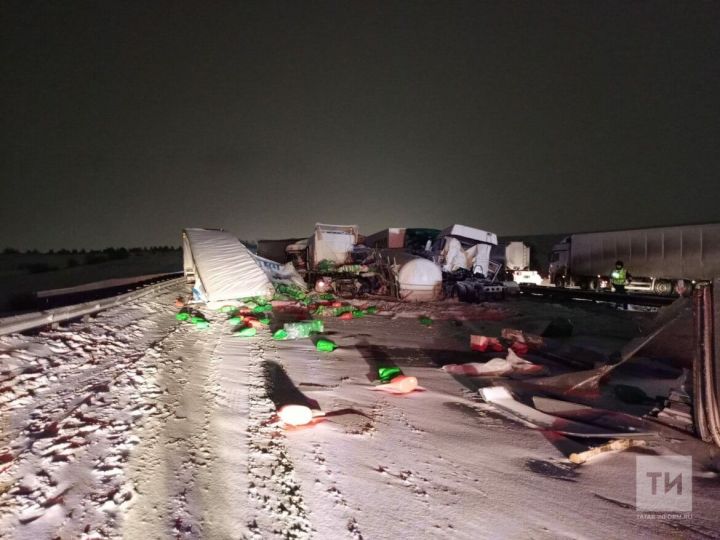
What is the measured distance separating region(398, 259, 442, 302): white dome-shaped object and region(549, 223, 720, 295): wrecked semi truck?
8.73 metres

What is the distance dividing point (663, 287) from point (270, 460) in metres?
18.6

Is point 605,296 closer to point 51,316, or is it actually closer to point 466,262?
point 466,262

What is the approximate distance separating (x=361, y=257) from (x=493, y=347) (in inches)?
481

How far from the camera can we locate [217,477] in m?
3.02

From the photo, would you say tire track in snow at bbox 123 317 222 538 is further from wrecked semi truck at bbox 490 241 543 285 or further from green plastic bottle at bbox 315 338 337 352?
wrecked semi truck at bbox 490 241 543 285

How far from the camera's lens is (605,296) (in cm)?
1460

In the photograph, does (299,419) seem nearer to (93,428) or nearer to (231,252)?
(93,428)

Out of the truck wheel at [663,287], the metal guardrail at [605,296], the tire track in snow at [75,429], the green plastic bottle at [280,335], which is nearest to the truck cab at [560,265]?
the metal guardrail at [605,296]

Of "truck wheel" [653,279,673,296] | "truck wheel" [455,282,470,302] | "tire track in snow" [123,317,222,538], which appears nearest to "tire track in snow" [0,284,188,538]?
"tire track in snow" [123,317,222,538]

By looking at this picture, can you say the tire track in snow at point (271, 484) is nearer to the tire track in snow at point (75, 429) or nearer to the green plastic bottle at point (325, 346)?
the tire track in snow at point (75, 429)

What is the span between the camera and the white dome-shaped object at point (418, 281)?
14195 mm

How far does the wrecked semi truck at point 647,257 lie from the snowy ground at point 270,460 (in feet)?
41.9

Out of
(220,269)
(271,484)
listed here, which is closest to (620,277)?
(220,269)

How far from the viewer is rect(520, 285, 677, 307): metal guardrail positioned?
1276 centimetres
